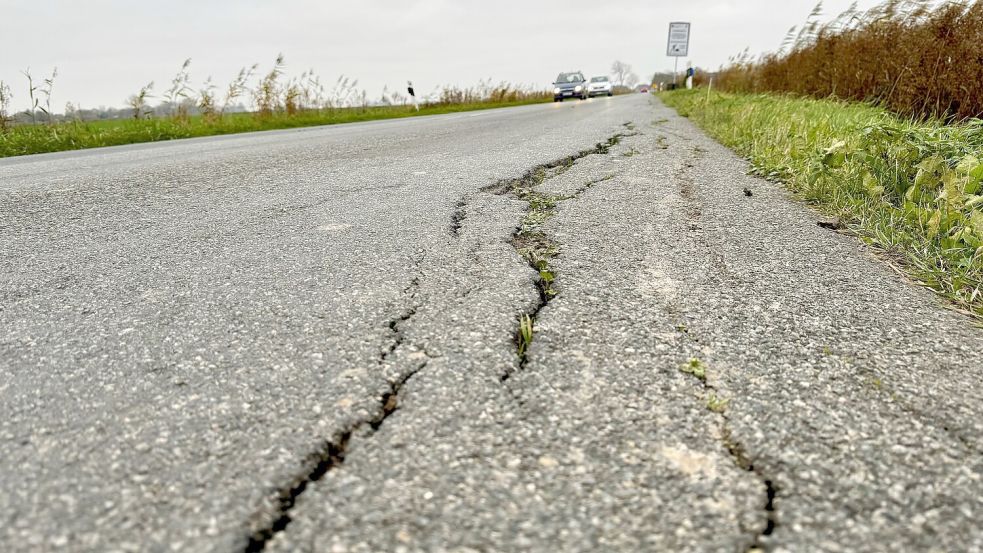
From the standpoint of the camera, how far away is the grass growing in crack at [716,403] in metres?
1.17

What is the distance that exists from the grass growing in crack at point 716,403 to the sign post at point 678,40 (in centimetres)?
2721

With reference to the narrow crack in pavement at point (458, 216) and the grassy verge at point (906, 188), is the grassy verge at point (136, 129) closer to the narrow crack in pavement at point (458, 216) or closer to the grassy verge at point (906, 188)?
the narrow crack in pavement at point (458, 216)

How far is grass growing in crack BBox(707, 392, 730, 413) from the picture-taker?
1.17m

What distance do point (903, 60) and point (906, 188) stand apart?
439cm

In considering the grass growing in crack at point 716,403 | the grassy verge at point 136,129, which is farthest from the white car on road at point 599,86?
the grass growing in crack at point 716,403

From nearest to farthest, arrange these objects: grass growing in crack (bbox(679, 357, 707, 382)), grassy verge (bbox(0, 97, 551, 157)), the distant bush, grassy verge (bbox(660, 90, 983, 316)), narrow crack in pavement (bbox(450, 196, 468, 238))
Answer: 1. grass growing in crack (bbox(679, 357, 707, 382))
2. grassy verge (bbox(660, 90, 983, 316))
3. narrow crack in pavement (bbox(450, 196, 468, 238))
4. the distant bush
5. grassy verge (bbox(0, 97, 551, 157))

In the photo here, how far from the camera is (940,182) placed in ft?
7.95

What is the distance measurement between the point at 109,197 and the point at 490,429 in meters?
3.07

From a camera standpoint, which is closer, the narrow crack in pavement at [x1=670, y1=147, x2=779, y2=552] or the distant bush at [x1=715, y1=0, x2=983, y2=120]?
the narrow crack in pavement at [x1=670, y1=147, x2=779, y2=552]

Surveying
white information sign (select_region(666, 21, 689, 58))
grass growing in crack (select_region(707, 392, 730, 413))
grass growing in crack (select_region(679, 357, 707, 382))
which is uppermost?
white information sign (select_region(666, 21, 689, 58))

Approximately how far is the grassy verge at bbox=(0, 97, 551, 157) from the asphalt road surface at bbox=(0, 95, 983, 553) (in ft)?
21.8

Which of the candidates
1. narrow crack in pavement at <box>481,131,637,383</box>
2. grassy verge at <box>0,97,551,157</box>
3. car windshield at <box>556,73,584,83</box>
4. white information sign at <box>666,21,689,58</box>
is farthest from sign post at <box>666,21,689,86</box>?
narrow crack in pavement at <box>481,131,637,383</box>

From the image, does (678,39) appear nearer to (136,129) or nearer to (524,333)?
(136,129)

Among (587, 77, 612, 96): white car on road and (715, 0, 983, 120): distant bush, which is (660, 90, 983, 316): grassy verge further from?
(587, 77, 612, 96): white car on road
